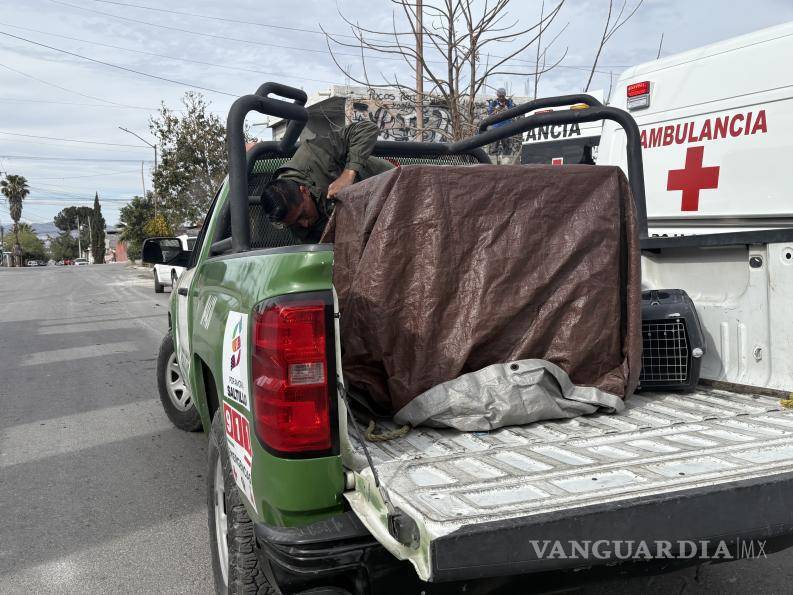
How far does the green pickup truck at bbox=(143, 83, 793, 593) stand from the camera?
169 cm

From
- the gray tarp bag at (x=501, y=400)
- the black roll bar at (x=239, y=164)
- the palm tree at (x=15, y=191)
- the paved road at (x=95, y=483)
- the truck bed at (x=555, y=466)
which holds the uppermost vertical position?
the palm tree at (x=15, y=191)

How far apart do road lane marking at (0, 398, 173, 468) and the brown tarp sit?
350 cm

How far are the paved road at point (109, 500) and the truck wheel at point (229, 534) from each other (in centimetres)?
52

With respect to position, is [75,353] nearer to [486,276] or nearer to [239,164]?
[239,164]

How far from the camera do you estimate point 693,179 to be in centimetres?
493

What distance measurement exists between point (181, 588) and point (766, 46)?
4.59m

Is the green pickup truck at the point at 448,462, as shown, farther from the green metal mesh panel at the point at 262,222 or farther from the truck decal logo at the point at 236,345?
the green metal mesh panel at the point at 262,222

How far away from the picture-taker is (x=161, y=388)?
5602mm

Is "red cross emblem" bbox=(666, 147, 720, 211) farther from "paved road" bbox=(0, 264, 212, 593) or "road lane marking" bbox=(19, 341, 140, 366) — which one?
"road lane marking" bbox=(19, 341, 140, 366)

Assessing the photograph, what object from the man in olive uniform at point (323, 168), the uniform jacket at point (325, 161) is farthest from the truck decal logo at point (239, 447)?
the uniform jacket at point (325, 161)

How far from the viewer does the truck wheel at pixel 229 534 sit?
7.45ft

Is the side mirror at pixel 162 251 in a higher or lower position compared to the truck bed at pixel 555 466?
higher

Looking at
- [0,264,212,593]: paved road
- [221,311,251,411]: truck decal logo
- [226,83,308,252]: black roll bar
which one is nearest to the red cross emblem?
[226,83,308,252]: black roll bar

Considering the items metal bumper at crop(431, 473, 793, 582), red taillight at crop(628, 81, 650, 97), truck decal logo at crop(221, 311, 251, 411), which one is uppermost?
red taillight at crop(628, 81, 650, 97)
